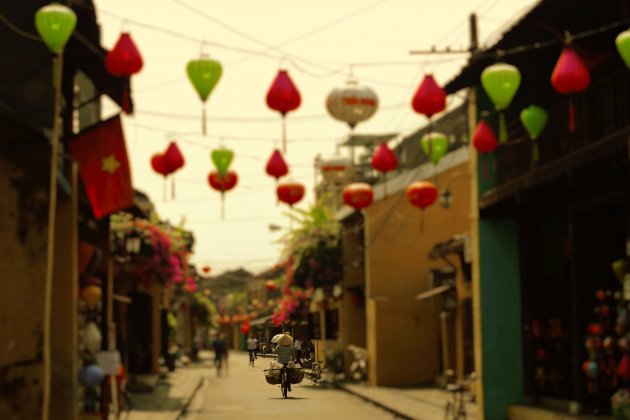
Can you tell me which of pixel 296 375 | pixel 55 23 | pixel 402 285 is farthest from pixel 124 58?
pixel 402 285

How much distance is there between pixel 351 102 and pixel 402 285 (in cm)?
2341

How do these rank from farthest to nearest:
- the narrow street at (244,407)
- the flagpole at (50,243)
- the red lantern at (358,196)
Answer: the red lantern at (358,196)
the narrow street at (244,407)
the flagpole at (50,243)

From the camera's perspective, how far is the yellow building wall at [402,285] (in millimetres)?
36906

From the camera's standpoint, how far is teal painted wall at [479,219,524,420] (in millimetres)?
21516

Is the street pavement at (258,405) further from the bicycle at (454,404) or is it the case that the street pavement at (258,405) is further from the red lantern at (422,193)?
the red lantern at (422,193)

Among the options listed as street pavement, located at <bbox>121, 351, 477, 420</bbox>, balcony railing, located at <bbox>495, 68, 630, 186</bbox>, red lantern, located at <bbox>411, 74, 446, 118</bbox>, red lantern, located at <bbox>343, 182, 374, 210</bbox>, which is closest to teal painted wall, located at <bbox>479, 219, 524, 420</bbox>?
street pavement, located at <bbox>121, 351, 477, 420</bbox>

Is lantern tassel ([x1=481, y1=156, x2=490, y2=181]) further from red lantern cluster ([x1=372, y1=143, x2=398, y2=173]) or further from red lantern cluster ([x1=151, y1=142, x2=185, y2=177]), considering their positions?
red lantern cluster ([x1=151, y1=142, x2=185, y2=177])

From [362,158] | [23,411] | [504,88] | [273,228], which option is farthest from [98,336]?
[362,158]

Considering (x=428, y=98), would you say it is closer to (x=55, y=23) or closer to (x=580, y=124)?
(x=580, y=124)

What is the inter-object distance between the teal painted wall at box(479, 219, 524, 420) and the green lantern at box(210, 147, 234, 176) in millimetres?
7394

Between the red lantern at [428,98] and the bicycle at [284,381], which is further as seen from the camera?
the red lantern at [428,98]

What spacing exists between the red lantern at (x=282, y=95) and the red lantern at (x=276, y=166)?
2.79 m

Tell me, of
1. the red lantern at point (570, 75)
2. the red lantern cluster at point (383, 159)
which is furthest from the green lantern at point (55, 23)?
the red lantern cluster at point (383, 159)

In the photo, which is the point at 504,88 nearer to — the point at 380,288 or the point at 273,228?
the point at 380,288
